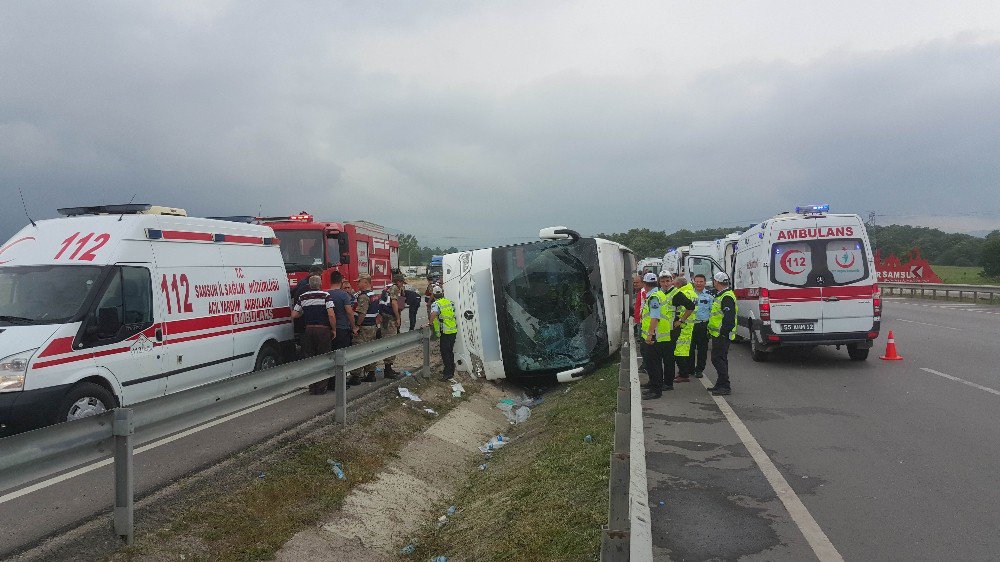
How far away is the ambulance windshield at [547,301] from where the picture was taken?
38.2 feet

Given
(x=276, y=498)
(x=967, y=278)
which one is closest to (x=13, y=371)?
(x=276, y=498)

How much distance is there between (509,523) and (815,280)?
31.0ft

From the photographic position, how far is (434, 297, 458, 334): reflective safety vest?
37.4ft

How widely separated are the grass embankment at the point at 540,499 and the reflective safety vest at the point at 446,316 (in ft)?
8.66

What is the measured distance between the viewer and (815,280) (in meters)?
12.8

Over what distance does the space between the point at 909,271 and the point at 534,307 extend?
40.7 metres

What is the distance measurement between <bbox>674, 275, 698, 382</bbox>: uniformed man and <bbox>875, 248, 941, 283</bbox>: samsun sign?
116 ft

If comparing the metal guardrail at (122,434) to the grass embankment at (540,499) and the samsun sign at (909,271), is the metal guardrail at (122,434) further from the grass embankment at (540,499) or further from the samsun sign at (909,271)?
the samsun sign at (909,271)

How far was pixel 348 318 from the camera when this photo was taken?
1039 cm

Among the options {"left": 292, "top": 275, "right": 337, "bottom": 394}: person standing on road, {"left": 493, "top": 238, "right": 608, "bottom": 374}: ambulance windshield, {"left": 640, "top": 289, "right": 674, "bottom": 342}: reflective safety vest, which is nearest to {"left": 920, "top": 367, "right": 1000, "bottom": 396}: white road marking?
{"left": 640, "top": 289, "right": 674, "bottom": 342}: reflective safety vest

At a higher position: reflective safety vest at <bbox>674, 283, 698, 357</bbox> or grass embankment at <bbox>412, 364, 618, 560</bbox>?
reflective safety vest at <bbox>674, 283, 698, 357</bbox>

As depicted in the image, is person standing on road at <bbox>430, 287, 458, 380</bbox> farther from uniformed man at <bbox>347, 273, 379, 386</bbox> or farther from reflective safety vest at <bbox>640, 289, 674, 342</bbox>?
reflective safety vest at <bbox>640, 289, 674, 342</bbox>

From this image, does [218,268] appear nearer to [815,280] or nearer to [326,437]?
[326,437]

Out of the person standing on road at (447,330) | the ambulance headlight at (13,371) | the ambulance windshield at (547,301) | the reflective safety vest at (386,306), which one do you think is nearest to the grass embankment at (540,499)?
the ambulance windshield at (547,301)
